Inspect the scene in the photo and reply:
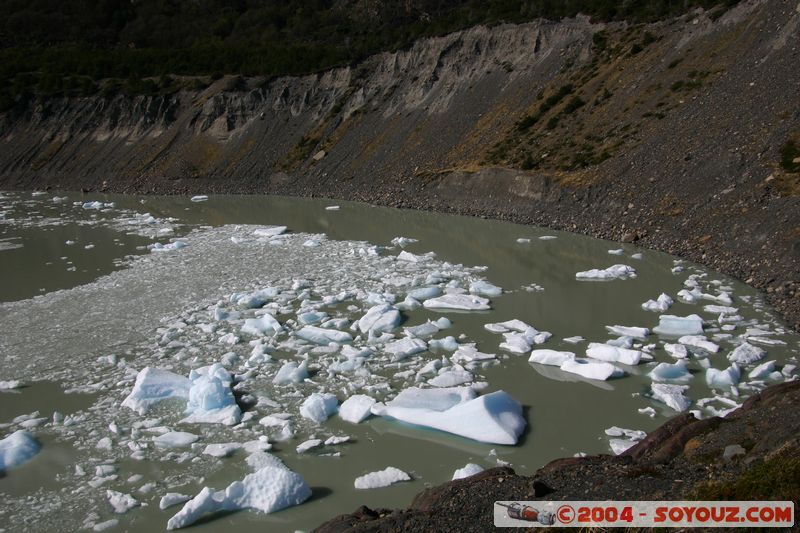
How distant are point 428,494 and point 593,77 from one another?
21.6 meters

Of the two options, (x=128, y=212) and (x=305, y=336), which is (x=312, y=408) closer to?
(x=305, y=336)

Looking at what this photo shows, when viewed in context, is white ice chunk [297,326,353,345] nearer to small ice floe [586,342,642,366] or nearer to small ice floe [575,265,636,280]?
small ice floe [586,342,642,366]

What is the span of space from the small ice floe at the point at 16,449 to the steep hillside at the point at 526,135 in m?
10.4

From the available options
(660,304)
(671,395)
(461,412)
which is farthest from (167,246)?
(671,395)

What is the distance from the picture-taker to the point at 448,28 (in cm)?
3328

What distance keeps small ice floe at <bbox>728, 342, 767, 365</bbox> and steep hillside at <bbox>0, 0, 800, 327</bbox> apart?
1574 mm

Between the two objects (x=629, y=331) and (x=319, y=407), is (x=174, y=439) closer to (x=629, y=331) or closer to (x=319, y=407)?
(x=319, y=407)

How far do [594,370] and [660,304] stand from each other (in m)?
3.40

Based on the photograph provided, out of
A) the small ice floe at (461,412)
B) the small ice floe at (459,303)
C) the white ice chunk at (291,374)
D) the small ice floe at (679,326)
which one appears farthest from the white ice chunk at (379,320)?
the small ice floe at (679,326)

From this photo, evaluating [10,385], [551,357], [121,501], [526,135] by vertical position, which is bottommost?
[10,385]

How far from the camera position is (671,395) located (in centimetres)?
823

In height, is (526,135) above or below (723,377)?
above

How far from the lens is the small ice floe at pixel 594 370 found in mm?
9000

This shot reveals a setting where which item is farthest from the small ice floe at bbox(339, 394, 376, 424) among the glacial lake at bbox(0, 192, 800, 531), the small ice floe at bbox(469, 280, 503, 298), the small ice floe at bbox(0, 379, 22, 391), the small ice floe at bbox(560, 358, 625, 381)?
the small ice floe at bbox(469, 280, 503, 298)
